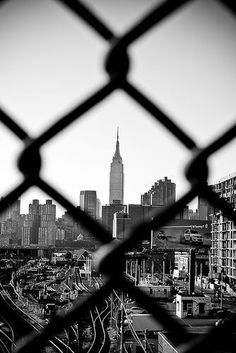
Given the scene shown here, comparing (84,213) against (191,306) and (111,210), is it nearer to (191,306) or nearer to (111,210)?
(191,306)

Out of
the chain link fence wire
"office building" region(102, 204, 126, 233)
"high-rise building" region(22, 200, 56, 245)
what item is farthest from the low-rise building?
"high-rise building" region(22, 200, 56, 245)

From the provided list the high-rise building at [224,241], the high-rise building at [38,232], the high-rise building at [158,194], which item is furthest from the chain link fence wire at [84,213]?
the high-rise building at [38,232]

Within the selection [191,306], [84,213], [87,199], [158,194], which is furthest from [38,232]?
[84,213]

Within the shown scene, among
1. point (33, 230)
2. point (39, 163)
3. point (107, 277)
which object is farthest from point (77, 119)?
point (33, 230)

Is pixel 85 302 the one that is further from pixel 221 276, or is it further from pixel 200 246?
pixel 200 246

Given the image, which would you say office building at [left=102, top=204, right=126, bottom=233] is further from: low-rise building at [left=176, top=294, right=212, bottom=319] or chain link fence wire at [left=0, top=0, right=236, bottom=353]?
chain link fence wire at [left=0, top=0, right=236, bottom=353]

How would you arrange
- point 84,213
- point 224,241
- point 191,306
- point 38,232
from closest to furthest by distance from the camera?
point 84,213 → point 191,306 → point 224,241 → point 38,232

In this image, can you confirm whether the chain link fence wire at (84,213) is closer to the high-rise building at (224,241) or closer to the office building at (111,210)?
the high-rise building at (224,241)

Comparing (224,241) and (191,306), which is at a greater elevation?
(224,241)
